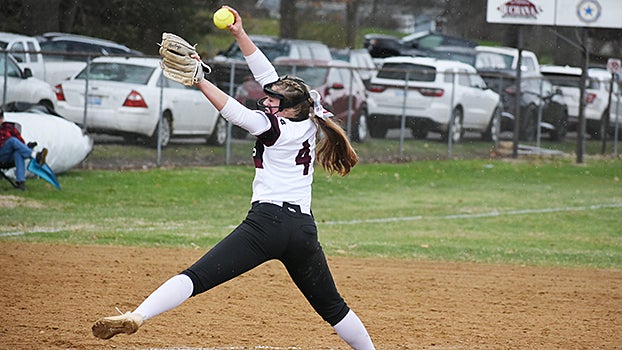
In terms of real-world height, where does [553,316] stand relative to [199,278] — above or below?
below

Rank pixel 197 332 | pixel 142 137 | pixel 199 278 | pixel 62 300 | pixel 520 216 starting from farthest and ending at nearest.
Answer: pixel 142 137, pixel 520 216, pixel 62 300, pixel 197 332, pixel 199 278

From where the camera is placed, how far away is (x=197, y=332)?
7.54m

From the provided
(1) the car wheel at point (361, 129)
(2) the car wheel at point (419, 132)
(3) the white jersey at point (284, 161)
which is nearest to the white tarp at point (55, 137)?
(1) the car wheel at point (361, 129)

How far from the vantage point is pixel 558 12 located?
24.3m

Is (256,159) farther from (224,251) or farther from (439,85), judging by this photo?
(439,85)

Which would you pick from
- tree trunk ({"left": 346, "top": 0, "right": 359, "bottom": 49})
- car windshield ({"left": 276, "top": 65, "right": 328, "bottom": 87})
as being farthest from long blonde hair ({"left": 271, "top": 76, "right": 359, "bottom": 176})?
tree trunk ({"left": 346, "top": 0, "right": 359, "bottom": 49})

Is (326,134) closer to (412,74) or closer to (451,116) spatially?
(451,116)

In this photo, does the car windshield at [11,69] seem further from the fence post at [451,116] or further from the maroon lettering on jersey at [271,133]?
the maroon lettering on jersey at [271,133]

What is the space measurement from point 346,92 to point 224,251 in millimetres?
17807

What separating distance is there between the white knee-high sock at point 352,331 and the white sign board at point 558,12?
19.0 meters

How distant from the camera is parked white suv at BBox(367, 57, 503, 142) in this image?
2405 centimetres

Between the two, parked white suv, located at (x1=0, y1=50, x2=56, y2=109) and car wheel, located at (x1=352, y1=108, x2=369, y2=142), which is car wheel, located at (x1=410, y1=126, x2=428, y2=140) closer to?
car wheel, located at (x1=352, y1=108, x2=369, y2=142)

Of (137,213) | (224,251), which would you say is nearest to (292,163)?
(224,251)

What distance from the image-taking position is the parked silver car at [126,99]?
19.1 metres
